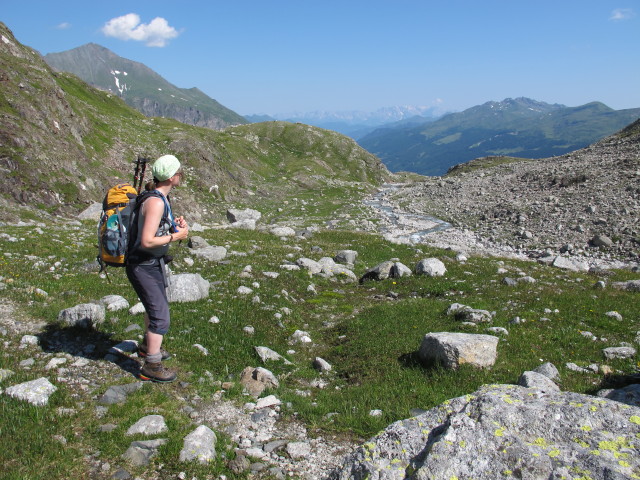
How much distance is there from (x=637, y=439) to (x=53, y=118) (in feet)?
147

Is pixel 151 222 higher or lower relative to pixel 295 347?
higher

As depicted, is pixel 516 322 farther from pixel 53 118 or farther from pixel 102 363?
pixel 53 118

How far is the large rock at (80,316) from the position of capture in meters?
10.3

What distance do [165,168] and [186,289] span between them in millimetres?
6980

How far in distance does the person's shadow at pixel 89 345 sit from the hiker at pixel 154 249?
2.54 ft

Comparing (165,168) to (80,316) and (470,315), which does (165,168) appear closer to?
(80,316)

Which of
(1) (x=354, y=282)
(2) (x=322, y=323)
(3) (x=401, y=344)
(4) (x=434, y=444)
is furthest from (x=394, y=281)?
(4) (x=434, y=444)

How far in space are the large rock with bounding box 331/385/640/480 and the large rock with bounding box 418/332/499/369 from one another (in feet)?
15.4

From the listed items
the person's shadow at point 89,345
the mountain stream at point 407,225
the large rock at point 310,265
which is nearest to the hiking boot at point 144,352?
the person's shadow at point 89,345

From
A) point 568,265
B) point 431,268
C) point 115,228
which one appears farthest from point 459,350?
point 568,265

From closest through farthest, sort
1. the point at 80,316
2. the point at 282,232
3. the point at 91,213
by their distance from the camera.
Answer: the point at 80,316 → the point at 91,213 → the point at 282,232

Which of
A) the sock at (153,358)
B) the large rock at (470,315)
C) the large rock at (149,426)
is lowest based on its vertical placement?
the large rock at (470,315)

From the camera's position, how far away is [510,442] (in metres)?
4.52

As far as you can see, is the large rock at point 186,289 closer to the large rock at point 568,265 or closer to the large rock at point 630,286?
the large rock at point 630,286
